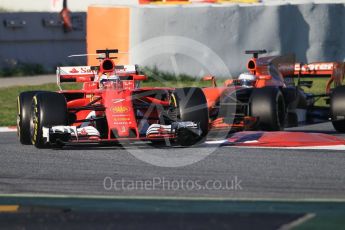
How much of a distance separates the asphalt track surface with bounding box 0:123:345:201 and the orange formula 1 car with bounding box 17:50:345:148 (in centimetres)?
22

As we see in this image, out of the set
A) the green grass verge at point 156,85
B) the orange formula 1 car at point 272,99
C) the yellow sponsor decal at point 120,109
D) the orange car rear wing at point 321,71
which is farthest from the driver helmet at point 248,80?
the green grass verge at point 156,85

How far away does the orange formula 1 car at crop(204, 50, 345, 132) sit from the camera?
507 inches

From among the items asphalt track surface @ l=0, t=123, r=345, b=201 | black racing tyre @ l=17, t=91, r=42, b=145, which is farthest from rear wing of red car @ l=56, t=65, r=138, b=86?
asphalt track surface @ l=0, t=123, r=345, b=201

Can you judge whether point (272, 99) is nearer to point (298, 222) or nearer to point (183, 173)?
point (183, 173)

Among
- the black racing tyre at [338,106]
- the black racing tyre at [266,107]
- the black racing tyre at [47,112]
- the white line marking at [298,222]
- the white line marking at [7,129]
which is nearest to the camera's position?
the white line marking at [298,222]

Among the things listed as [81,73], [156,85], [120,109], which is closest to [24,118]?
[120,109]

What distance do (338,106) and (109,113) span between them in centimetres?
388

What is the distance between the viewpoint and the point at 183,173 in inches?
364

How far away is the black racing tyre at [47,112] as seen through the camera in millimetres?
10859

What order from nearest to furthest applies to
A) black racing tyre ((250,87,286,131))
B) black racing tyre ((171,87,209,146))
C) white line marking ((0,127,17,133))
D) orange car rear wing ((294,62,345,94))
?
1. black racing tyre ((171,87,209,146))
2. black racing tyre ((250,87,286,131))
3. white line marking ((0,127,17,133))
4. orange car rear wing ((294,62,345,94))

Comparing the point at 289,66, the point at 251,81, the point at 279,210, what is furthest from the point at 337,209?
the point at 289,66

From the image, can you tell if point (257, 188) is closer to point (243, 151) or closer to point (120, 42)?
point (243, 151)

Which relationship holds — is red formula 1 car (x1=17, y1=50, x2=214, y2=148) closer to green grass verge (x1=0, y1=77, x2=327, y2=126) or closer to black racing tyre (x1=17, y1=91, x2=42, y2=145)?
black racing tyre (x1=17, y1=91, x2=42, y2=145)

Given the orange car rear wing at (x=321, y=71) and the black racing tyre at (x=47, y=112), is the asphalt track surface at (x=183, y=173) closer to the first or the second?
the black racing tyre at (x=47, y=112)
